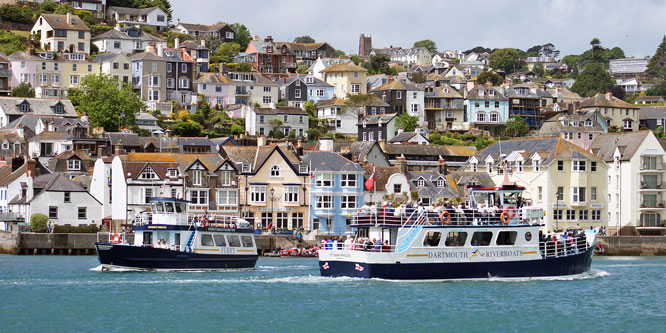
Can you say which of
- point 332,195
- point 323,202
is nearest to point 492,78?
point 332,195

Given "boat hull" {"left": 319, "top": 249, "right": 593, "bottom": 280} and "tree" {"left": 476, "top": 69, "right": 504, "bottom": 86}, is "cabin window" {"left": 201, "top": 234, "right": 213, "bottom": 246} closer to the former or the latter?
"boat hull" {"left": 319, "top": 249, "right": 593, "bottom": 280}

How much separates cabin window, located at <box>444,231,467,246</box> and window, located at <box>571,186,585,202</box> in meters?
36.9

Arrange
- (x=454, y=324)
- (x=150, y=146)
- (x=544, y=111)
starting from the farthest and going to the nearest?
(x=544, y=111) < (x=150, y=146) < (x=454, y=324)

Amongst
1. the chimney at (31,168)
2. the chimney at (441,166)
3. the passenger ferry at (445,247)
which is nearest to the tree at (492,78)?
the chimney at (441,166)

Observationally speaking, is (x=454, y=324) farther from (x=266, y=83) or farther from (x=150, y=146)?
(x=266, y=83)

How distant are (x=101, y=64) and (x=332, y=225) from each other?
56.0m

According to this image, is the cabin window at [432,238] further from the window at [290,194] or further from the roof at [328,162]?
the window at [290,194]

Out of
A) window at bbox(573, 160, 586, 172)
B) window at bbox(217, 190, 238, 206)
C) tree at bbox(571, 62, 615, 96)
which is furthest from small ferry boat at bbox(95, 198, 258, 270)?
tree at bbox(571, 62, 615, 96)

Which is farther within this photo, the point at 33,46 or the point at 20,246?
the point at 33,46

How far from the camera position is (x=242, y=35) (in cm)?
18088

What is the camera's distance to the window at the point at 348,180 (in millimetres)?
86250

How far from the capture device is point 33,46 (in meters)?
136

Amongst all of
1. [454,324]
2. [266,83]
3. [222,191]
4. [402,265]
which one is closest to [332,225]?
[222,191]

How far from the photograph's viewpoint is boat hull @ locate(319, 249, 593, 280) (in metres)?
52.1
